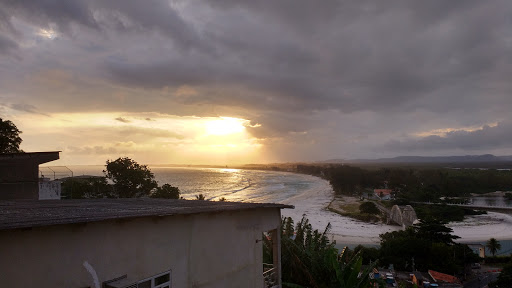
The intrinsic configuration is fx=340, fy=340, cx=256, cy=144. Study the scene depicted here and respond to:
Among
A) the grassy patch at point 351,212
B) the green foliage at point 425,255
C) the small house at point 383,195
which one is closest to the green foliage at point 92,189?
the green foliage at point 425,255

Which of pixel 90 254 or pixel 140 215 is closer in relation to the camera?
pixel 90 254

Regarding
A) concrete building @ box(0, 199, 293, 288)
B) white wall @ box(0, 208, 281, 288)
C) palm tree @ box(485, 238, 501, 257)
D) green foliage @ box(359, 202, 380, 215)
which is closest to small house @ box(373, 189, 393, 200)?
green foliage @ box(359, 202, 380, 215)

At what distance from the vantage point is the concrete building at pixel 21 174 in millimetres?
15764

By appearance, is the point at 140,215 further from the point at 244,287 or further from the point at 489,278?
the point at 489,278

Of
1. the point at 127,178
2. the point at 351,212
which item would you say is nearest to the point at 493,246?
the point at 351,212

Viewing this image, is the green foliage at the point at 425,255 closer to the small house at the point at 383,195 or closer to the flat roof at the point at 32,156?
the flat roof at the point at 32,156

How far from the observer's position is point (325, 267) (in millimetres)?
10875

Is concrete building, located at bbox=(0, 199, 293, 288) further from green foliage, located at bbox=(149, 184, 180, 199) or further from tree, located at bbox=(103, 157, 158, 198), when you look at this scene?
tree, located at bbox=(103, 157, 158, 198)

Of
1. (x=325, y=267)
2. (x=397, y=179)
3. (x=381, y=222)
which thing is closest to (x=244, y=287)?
(x=325, y=267)

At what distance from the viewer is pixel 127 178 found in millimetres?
30484

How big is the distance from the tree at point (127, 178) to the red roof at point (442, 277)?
952 inches

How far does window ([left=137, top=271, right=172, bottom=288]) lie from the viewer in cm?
601

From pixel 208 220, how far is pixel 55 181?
1480cm

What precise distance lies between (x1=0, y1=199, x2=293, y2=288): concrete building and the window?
2 centimetres
